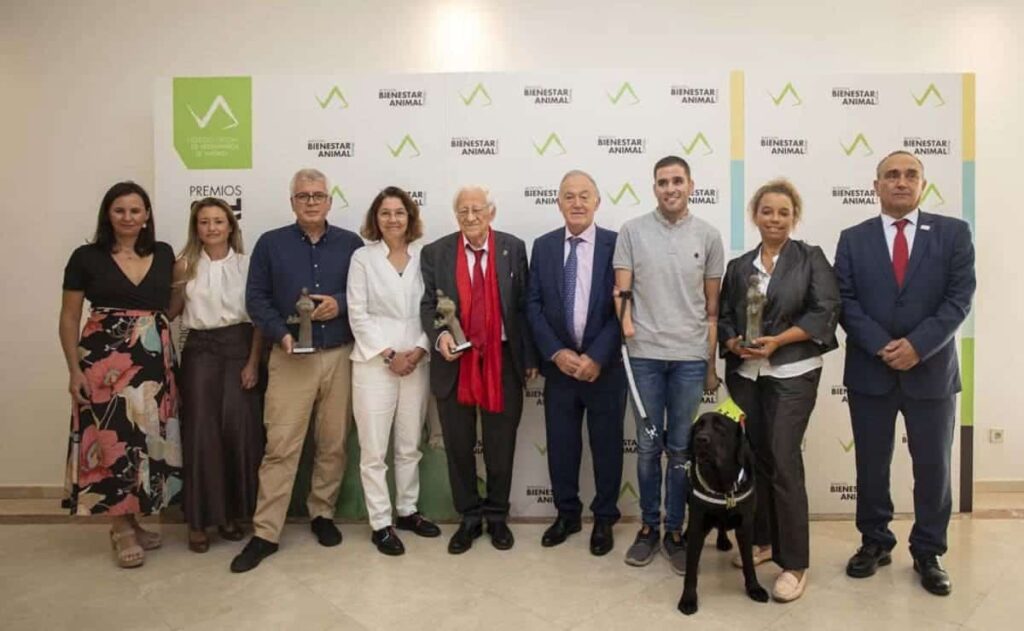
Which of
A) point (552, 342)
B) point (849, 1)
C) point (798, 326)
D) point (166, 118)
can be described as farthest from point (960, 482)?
point (166, 118)

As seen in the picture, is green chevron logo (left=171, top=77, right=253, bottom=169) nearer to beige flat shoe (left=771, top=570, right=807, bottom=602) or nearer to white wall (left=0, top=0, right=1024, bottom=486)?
white wall (left=0, top=0, right=1024, bottom=486)

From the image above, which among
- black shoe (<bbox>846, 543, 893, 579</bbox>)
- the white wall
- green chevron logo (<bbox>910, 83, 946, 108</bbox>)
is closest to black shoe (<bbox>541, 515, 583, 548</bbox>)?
black shoe (<bbox>846, 543, 893, 579</bbox>)

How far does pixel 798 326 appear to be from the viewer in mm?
2732

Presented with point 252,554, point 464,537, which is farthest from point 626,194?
point 252,554

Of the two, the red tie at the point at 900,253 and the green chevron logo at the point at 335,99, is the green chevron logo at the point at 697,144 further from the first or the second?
the green chevron logo at the point at 335,99

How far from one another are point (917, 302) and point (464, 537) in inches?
88.4

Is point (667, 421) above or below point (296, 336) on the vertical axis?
below

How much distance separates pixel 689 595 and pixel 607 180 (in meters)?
2.08

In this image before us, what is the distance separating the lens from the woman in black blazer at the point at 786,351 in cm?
273

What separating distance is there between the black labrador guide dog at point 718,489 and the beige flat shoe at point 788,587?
0.05 metres

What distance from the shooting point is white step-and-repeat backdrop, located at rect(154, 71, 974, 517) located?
3.61 meters

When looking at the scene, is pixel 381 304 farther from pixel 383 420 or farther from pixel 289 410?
pixel 289 410

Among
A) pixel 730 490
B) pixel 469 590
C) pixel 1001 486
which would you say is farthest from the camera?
pixel 1001 486

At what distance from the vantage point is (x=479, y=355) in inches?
124
